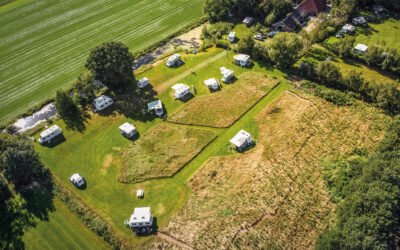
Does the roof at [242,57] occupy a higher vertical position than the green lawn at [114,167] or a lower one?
higher

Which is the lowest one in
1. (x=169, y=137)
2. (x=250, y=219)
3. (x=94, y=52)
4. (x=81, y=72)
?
(x=250, y=219)

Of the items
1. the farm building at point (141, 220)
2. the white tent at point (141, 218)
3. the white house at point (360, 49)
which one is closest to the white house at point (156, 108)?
the farm building at point (141, 220)

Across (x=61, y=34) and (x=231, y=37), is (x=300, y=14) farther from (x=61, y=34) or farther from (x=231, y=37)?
(x=61, y=34)

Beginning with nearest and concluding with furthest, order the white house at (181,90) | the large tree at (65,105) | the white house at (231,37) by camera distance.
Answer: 1. the large tree at (65,105)
2. the white house at (181,90)
3. the white house at (231,37)

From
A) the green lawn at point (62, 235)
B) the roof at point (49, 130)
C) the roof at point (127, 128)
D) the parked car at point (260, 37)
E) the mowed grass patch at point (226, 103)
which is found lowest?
the green lawn at point (62, 235)

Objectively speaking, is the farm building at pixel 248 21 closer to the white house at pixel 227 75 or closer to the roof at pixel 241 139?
the white house at pixel 227 75

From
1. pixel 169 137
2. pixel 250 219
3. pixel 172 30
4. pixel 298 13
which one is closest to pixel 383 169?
pixel 250 219

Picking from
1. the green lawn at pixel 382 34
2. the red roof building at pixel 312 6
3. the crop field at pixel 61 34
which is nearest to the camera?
the crop field at pixel 61 34

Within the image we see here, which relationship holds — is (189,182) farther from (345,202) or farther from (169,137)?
(345,202)

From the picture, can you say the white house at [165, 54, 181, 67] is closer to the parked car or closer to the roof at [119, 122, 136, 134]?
the roof at [119, 122, 136, 134]
